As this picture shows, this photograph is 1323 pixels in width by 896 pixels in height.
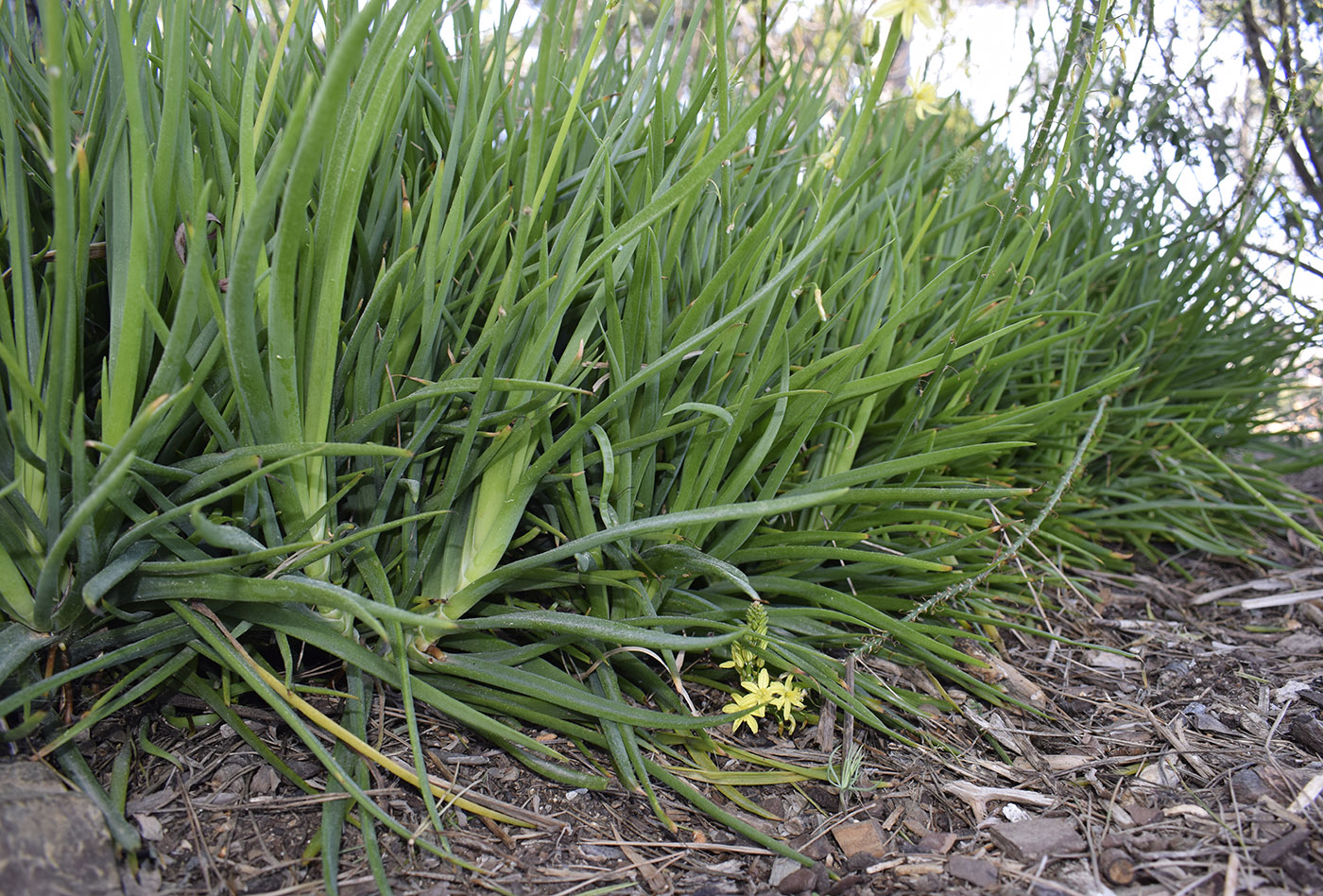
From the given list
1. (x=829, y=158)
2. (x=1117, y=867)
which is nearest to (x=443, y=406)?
(x=829, y=158)

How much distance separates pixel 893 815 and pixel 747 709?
0.23 meters

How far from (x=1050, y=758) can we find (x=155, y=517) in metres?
1.21

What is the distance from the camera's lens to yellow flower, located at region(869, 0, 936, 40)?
85 cm

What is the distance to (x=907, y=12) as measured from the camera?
2.87ft

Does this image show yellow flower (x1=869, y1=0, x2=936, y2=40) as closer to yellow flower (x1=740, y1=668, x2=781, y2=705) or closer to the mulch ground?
yellow flower (x1=740, y1=668, x2=781, y2=705)

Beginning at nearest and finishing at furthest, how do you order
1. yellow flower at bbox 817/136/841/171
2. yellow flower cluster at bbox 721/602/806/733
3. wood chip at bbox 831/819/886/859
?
wood chip at bbox 831/819/886/859 → yellow flower cluster at bbox 721/602/806/733 → yellow flower at bbox 817/136/841/171

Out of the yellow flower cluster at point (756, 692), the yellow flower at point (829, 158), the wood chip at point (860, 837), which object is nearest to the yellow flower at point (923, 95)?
the yellow flower at point (829, 158)

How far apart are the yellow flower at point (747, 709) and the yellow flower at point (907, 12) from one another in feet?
2.70

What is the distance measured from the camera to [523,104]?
1.52 metres

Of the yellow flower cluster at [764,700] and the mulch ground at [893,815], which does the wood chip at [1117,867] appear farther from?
the yellow flower cluster at [764,700]

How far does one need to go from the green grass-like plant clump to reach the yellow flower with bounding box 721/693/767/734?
27 millimetres

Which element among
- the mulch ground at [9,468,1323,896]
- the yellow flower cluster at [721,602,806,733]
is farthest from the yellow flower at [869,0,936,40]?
the mulch ground at [9,468,1323,896]

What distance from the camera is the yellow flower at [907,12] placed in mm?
854

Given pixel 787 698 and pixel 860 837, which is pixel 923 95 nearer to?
pixel 787 698
